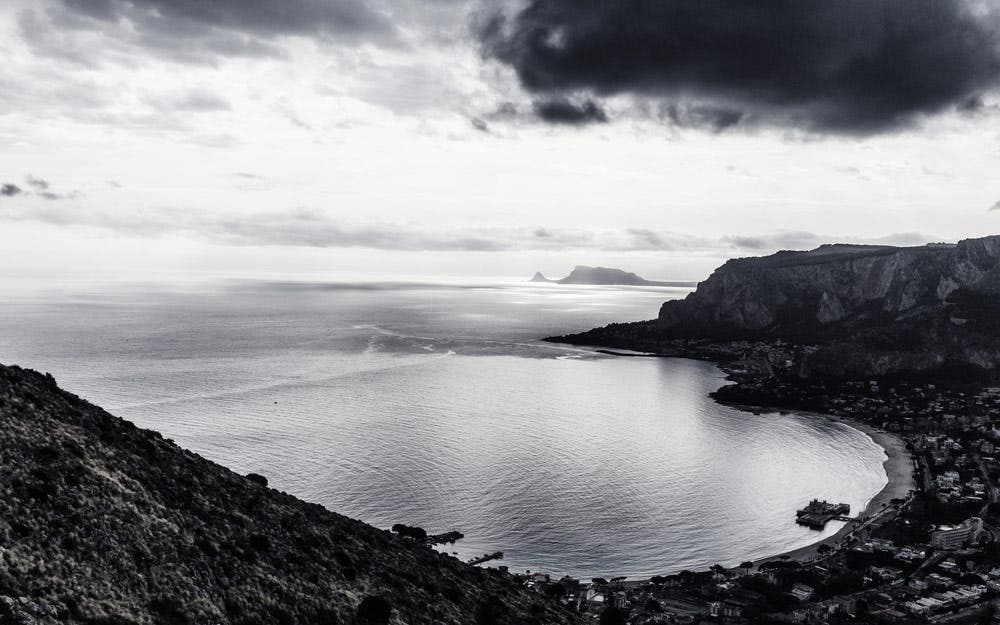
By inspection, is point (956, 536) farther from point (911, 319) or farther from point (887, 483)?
point (911, 319)

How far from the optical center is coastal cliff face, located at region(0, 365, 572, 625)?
16031mm

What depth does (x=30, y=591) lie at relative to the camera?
14500mm

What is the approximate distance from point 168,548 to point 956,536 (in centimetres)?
6635

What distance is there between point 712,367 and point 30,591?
17594cm

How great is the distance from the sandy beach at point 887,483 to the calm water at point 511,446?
1.62 meters

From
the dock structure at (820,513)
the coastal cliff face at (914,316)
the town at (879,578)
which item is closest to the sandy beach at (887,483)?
the town at (879,578)

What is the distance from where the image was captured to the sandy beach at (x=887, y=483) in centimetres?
5706

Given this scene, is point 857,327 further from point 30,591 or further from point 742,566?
point 30,591

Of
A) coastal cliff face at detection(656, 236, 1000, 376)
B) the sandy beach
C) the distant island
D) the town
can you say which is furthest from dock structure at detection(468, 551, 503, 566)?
coastal cliff face at detection(656, 236, 1000, 376)

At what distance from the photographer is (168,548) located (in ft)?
62.7

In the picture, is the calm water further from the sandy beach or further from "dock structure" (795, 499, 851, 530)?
the sandy beach

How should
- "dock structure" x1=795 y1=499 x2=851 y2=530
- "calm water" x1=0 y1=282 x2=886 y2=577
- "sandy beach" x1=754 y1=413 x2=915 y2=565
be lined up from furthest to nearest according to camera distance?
→ "dock structure" x1=795 y1=499 x2=851 y2=530 → "calm water" x1=0 y1=282 x2=886 y2=577 → "sandy beach" x1=754 y1=413 x2=915 y2=565

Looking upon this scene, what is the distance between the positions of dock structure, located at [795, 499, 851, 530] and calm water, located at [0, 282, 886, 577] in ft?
4.79

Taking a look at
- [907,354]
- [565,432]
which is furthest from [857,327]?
[565,432]
